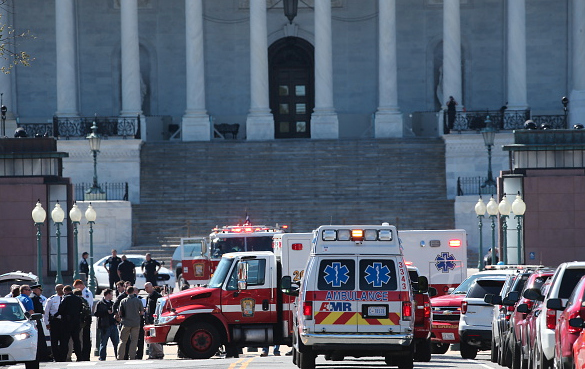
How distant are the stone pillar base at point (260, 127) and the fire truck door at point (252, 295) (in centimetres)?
3296

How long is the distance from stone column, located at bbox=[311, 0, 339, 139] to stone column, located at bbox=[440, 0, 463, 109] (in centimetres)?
473

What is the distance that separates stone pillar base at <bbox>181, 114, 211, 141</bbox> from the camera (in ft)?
202

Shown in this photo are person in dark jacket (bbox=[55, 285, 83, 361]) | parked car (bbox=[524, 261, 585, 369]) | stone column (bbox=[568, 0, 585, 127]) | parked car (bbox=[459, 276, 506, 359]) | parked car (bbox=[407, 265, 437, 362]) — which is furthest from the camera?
stone column (bbox=[568, 0, 585, 127])

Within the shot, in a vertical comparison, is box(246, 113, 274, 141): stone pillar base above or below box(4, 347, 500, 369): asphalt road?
above

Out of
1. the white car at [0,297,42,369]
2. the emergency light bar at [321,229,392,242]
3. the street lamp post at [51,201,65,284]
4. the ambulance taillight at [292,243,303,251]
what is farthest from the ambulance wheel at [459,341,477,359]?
the street lamp post at [51,201,65,284]

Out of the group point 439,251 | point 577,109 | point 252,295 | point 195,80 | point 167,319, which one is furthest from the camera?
point 577,109

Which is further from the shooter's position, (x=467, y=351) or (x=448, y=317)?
(x=448, y=317)

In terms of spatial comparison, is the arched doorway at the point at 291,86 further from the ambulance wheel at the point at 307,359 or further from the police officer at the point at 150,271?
the ambulance wheel at the point at 307,359

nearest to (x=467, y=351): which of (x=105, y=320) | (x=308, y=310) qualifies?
(x=308, y=310)

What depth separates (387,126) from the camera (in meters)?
61.8

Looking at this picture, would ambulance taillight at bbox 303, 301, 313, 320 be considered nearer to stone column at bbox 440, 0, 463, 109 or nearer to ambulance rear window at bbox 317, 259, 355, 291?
ambulance rear window at bbox 317, 259, 355, 291

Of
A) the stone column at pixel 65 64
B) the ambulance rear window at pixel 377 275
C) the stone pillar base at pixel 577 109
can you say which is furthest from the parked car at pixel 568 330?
the stone pillar base at pixel 577 109

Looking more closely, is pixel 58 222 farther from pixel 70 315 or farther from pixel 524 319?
pixel 524 319

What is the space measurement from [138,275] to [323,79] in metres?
18.8
